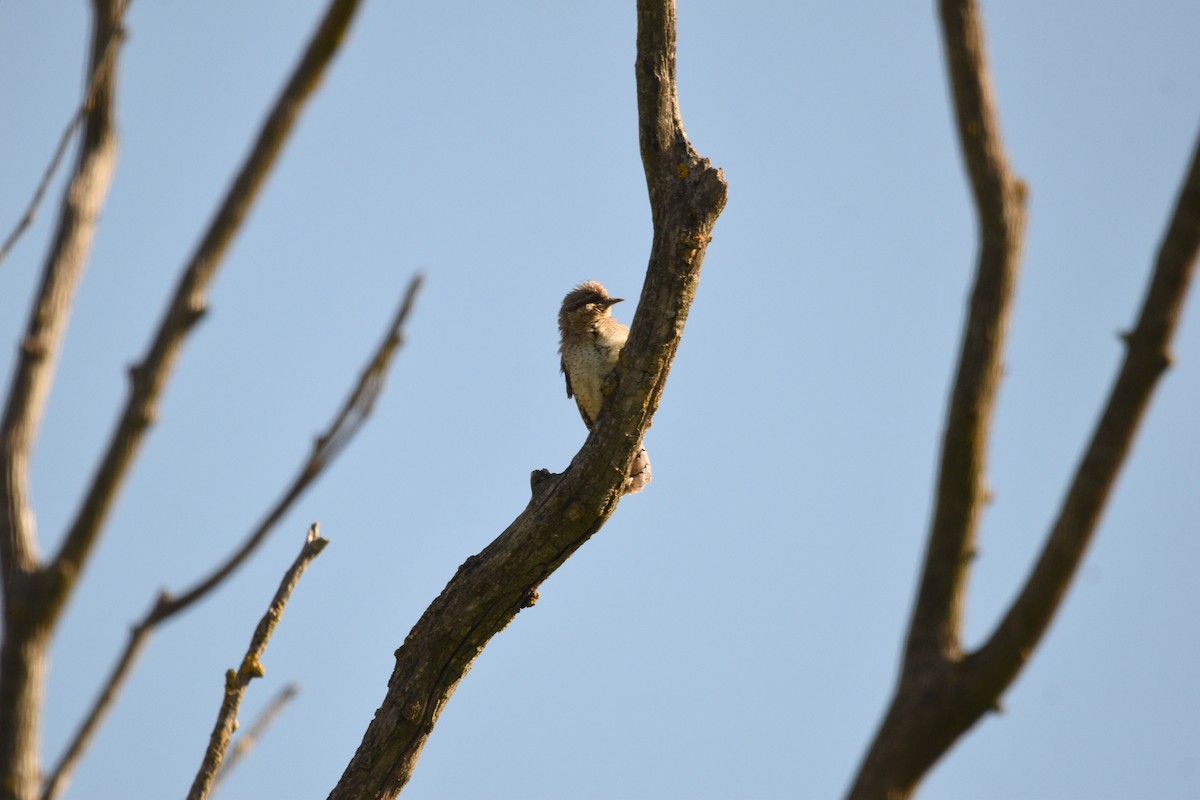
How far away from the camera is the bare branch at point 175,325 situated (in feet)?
6.58

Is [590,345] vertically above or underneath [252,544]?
above

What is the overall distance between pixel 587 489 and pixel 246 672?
2210 mm

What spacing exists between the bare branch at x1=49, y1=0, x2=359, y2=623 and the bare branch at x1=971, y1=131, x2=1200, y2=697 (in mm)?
1873

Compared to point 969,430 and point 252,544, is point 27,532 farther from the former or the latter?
point 969,430

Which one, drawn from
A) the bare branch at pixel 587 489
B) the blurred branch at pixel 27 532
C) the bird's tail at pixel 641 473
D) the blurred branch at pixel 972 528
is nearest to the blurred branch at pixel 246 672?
the bare branch at pixel 587 489

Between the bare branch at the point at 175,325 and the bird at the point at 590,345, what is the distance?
6538mm

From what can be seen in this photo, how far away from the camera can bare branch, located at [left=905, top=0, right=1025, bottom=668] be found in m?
2.79

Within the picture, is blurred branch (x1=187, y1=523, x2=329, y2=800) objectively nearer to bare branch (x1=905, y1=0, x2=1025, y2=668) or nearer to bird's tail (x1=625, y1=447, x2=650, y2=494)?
bare branch (x1=905, y1=0, x2=1025, y2=668)

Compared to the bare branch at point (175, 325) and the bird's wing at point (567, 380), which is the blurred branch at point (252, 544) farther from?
the bird's wing at point (567, 380)

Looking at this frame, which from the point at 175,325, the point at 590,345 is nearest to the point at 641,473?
the point at 590,345

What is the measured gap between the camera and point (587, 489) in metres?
6.12

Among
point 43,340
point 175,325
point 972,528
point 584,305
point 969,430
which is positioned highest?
point 584,305

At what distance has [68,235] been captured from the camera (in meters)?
2.19

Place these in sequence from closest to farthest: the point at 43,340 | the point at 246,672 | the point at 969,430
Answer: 1. the point at 43,340
2. the point at 969,430
3. the point at 246,672
